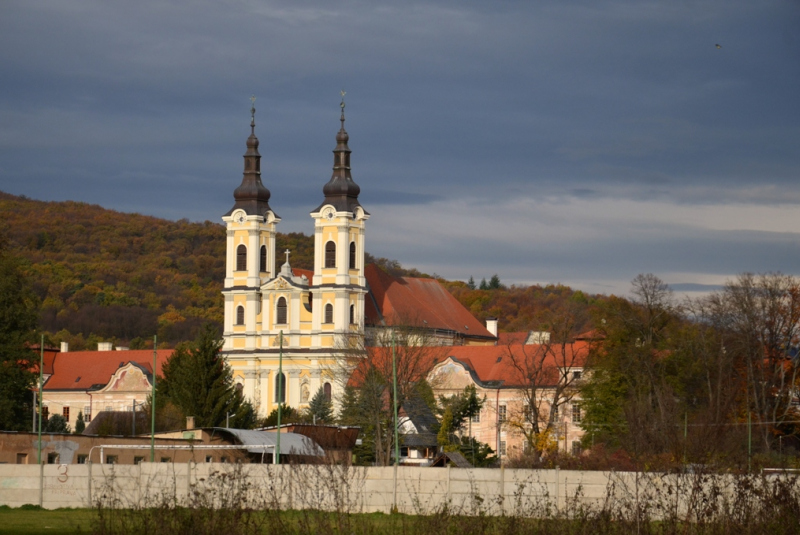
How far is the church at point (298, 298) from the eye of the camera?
82062 mm

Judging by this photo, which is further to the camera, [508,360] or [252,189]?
[252,189]

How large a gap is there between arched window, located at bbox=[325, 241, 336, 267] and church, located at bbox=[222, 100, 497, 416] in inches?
2.5

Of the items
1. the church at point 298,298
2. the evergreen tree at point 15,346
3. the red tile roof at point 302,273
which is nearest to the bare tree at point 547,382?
the church at point 298,298

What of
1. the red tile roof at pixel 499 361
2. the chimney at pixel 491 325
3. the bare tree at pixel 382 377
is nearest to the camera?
the bare tree at pixel 382 377

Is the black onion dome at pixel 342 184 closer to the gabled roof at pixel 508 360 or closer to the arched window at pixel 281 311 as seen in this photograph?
the arched window at pixel 281 311

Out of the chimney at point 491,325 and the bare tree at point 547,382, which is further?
the chimney at point 491,325

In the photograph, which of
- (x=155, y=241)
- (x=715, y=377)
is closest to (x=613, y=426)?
(x=715, y=377)

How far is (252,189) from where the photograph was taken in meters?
86.4

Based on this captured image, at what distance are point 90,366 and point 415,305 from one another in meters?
22.9

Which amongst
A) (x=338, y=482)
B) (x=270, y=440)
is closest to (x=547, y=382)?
(x=270, y=440)

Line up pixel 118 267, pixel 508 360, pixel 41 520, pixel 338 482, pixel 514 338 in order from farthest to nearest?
1. pixel 118 267
2. pixel 514 338
3. pixel 508 360
4. pixel 41 520
5. pixel 338 482

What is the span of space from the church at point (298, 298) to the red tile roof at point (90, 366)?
6.72 meters

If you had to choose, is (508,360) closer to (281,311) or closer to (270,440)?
(281,311)

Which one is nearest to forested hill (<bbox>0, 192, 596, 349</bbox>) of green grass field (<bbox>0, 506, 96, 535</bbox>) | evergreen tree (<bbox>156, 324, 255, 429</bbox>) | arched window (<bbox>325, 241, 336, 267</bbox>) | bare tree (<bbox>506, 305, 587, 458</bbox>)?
arched window (<bbox>325, 241, 336, 267</bbox>)
